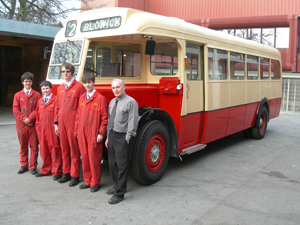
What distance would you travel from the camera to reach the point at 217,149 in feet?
24.6

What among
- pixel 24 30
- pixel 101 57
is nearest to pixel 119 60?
pixel 101 57

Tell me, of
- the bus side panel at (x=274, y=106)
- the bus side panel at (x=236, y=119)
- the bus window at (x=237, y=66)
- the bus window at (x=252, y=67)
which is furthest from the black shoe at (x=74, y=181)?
the bus side panel at (x=274, y=106)

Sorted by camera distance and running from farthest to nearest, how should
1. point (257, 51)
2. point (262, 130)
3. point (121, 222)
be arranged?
point (262, 130) < point (257, 51) < point (121, 222)

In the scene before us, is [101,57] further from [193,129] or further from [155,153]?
[193,129]

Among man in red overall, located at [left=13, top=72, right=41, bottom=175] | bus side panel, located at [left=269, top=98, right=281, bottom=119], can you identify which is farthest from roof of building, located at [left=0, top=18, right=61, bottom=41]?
bus side panel, located at [left=269, top=98, right=281, bottom=119]

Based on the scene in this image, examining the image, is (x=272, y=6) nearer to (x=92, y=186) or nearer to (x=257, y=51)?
(x=257, y=51)

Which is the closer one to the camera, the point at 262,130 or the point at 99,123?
the point at 99,123

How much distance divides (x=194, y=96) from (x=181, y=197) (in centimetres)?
210

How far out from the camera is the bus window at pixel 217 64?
6131mm

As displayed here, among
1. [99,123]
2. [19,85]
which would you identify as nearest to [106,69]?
[99,123]

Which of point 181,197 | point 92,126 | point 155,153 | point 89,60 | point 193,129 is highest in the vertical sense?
point 89,60

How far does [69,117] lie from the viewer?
4.49m

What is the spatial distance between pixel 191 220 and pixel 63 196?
1.90 m

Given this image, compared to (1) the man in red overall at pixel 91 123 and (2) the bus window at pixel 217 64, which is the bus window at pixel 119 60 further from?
(2) the bus window at pixel 217 64
